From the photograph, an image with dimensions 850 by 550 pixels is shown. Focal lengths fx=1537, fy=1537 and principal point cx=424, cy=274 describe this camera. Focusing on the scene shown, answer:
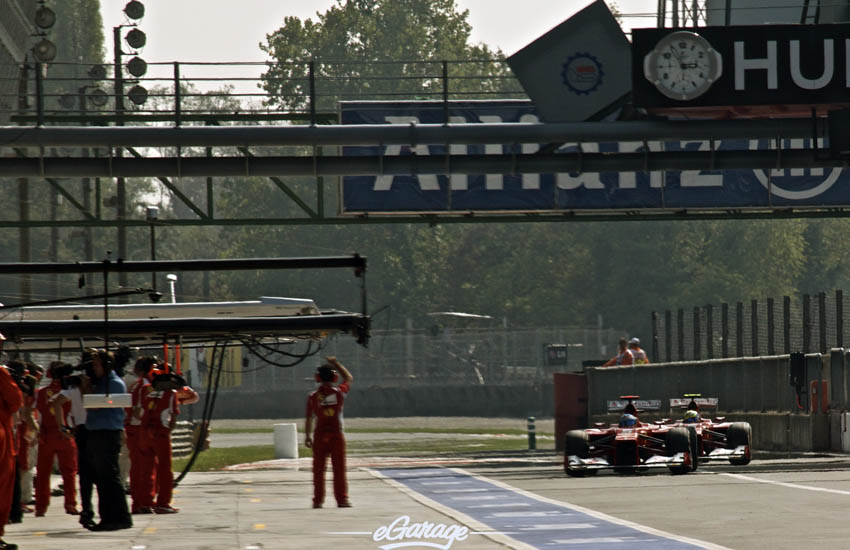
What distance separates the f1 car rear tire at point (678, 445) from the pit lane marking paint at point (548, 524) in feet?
11.3

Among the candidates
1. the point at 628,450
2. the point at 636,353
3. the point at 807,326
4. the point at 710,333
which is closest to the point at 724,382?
the point at 636,353

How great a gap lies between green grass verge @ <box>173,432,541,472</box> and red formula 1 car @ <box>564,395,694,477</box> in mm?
10188

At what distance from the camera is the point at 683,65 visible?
22.3 metres

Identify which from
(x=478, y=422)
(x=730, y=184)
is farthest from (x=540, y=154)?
(x=478, y=422)

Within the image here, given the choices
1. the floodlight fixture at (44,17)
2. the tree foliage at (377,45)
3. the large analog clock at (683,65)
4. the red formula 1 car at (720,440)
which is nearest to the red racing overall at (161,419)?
the large analog clock at (683,65)

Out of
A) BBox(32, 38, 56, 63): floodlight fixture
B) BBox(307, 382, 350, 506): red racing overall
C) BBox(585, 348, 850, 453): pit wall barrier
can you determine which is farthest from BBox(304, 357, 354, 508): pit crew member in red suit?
BBox(32, 38, 56, 63): floodlight fixture

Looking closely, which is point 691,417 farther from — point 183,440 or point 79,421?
point 183,440

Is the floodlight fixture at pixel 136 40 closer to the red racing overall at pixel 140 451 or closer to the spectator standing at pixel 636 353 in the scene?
the spectator standing at pixel 636 353

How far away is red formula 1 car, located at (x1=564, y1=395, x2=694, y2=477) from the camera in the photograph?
22891 millimetres

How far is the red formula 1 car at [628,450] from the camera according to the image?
22.9 metres

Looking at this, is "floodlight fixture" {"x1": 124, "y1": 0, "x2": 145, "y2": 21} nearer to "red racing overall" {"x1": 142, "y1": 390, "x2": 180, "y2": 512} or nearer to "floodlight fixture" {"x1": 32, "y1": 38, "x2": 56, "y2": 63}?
"floodlight fixture" {"x1": 32, "y1": 38, "x2": 56, "y2": 63}

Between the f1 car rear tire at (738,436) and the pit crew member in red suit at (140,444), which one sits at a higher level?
the pit crew member in red suit at (140,444)

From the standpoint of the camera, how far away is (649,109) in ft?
74.6

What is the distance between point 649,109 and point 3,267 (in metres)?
11.6
